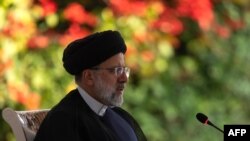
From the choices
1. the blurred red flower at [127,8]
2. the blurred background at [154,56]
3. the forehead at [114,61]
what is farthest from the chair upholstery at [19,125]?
the blurred red flower at [127,8]

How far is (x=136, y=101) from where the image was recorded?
19.5 feet

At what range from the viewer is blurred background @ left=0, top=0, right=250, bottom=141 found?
16.9ft

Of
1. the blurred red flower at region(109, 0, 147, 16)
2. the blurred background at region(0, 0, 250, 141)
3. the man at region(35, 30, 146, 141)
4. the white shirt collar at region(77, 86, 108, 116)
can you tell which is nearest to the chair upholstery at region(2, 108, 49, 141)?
the man at region(35, 30, 146, 141)

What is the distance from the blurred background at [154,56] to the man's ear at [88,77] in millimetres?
1788

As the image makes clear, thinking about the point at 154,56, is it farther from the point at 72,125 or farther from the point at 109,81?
the point at 72,125

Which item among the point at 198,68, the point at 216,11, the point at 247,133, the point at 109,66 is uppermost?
the point at 216,11

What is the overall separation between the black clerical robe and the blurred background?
73.1 inches

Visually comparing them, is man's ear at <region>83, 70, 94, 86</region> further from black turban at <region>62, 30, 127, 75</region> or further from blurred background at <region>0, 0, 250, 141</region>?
blurred background at <region>0, 0, 250, 141</region>

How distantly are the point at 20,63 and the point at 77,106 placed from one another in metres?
2.06

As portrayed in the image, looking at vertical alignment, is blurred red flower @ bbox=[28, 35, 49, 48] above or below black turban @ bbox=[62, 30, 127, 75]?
above

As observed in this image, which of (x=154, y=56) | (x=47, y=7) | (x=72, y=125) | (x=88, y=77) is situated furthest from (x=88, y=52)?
(x=154, y=56)

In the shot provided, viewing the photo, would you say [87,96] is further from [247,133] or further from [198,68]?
[198,68]

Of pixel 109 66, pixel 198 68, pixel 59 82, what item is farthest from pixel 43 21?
pixel 109 66

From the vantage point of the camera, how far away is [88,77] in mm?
3193
